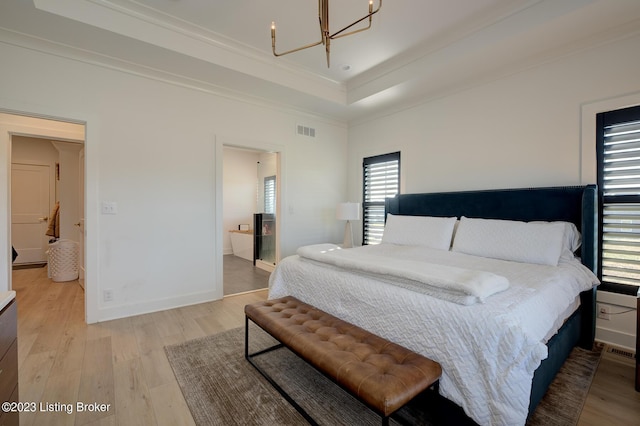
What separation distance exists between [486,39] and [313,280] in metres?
2.73

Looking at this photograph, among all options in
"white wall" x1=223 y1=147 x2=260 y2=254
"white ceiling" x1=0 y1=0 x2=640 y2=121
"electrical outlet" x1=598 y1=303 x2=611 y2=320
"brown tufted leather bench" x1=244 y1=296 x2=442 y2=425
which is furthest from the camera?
"white wall" x1=223 y1=147 x2=260 y2=254

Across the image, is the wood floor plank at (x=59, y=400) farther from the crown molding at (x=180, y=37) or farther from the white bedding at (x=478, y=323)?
the crown molding at (x=180, y=37)

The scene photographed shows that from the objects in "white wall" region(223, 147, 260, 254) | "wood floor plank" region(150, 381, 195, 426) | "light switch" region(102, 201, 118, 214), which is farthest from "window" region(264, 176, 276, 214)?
"wood floor plank" region(150, 381, 195, 426)

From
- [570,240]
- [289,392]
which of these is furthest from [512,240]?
[289,392]

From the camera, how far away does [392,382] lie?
48.1 inches

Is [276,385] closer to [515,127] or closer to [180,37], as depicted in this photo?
[180,37]

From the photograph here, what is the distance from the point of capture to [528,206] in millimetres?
2793

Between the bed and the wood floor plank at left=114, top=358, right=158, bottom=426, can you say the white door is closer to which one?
the wood floor plank at left=114, top=358, right=158, bottom=426

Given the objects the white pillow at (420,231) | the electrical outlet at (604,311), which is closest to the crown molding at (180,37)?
the white pillow at (420,231)

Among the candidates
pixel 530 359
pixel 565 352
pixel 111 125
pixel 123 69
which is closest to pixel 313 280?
pixel 530 359

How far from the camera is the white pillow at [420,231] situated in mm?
3172

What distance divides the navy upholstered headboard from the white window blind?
178 millimetres

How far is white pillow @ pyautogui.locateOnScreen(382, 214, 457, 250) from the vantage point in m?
3.17

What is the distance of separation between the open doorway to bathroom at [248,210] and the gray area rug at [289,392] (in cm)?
290
